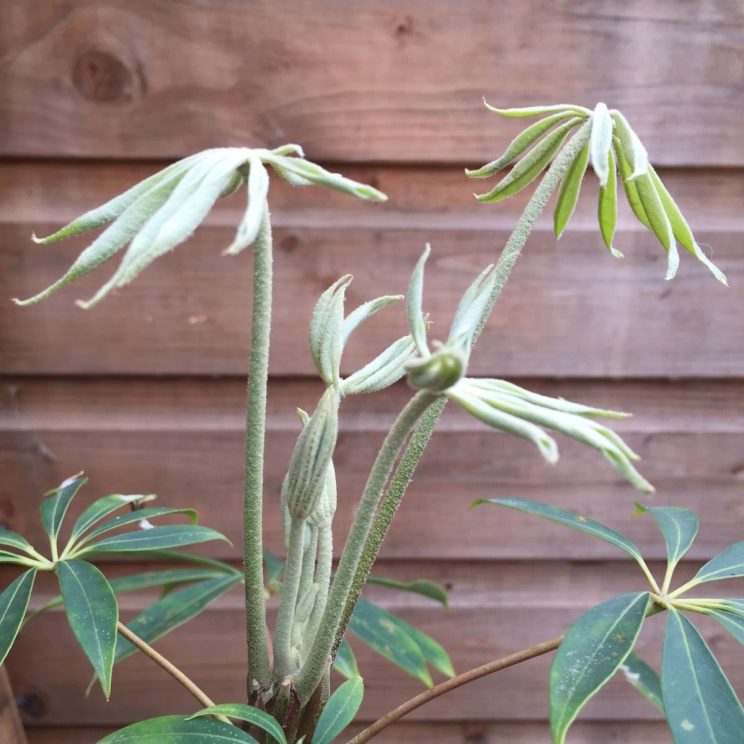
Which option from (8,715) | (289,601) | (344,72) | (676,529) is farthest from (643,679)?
(8,715)

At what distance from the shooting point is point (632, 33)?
2.26ft

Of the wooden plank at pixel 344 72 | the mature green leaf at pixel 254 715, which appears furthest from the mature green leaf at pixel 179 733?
the wooden plank at pixel 344 72

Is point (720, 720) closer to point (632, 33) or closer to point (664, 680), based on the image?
point (664, 680)

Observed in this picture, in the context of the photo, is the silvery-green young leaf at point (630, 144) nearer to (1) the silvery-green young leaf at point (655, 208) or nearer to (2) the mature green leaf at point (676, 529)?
(1) the silvery-green young leaf at point (655, 208)

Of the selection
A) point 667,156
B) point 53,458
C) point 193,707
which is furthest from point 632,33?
point 193,707

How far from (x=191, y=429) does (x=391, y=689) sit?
507 mm

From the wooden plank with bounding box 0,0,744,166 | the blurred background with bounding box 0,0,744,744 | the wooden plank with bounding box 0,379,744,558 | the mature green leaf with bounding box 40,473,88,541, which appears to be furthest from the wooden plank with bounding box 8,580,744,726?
the wooden plank with bounding box 0,0,744,166

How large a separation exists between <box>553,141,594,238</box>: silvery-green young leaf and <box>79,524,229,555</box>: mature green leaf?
34cm

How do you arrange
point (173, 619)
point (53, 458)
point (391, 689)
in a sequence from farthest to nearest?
point (391, 689)
point (53, 458)
point (173, 619)

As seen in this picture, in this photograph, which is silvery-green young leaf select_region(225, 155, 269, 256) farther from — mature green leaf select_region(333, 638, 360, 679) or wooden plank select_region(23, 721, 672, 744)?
wooden plank select_region(23, 721, 672, 744)

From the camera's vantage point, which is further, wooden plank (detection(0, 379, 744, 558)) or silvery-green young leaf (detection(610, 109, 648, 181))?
wooden plank (detection(0, 379, 744, 558))

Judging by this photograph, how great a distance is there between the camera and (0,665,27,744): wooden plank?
0.84m

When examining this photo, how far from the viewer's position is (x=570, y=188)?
40cm

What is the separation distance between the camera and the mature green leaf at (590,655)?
0.32 metres
